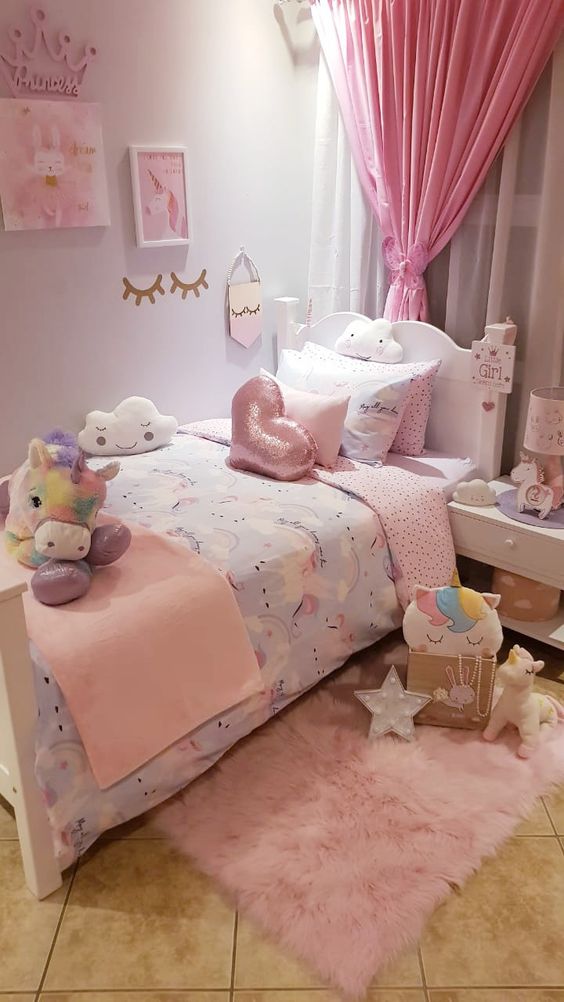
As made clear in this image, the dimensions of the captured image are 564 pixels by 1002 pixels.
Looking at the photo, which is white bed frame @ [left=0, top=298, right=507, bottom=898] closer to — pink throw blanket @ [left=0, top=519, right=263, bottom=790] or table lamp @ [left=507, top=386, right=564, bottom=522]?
pink throw blanket @ [left=0, top=519, right=263, bottom=790]

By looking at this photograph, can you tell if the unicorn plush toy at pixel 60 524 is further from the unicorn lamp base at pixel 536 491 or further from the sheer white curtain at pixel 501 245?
the sheer white curtain at pixel 501 245

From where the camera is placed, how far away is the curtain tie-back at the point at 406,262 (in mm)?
2787

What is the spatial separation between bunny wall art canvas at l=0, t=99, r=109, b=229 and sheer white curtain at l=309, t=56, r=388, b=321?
2.92 feet

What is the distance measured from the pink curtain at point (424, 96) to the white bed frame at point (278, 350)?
227mm

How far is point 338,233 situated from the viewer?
10.2 feet

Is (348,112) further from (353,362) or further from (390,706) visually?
(390,706)

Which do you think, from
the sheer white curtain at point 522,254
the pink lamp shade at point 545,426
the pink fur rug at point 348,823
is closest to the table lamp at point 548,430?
the pink lamp shade at point 545,426

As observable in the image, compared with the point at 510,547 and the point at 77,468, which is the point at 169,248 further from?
the point at 510,547

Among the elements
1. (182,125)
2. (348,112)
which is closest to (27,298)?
(182,125)

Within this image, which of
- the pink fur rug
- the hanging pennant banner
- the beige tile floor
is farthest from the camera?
the hanging pennant banner

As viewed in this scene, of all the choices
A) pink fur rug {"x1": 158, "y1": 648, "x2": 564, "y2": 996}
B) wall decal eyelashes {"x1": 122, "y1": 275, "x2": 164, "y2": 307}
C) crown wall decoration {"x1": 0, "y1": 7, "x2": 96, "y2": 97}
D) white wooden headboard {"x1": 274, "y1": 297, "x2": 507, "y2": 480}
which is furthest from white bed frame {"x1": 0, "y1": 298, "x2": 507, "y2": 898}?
crown wall decoration {"x1": 0, "y1": 7, "x2": 96, "y2": 97}

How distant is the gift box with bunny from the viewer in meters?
2.18

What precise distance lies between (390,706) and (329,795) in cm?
33

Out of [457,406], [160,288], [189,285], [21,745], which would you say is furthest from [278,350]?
[21,745]
